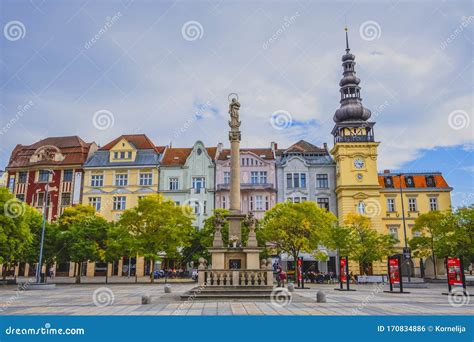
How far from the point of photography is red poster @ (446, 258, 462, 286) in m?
22.1

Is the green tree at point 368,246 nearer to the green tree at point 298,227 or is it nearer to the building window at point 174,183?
the green tree at point 298,227

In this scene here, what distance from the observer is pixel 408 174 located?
54000 mm

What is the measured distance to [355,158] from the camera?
5025cm

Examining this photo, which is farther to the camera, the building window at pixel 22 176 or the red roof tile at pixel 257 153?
the building window at pixel 22 176

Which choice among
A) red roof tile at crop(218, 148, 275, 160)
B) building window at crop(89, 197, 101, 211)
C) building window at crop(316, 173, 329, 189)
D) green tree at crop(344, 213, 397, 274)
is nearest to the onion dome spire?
building window at crop(316, 173, 329, 189)

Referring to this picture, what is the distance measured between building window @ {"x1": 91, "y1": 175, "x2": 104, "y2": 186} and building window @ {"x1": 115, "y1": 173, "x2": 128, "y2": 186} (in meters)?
1.95

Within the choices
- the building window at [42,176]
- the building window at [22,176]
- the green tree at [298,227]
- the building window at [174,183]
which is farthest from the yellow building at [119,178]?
the green tree at [298,227]

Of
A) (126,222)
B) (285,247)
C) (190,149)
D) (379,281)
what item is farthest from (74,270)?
(379,281)

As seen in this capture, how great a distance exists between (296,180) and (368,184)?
8.81 meters

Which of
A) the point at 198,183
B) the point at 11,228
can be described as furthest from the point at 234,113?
the point at 198,183

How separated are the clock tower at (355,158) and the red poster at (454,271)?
26.0 meters

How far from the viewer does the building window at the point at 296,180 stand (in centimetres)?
5228

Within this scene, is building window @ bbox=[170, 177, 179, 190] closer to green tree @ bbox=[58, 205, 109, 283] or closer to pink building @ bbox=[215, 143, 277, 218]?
pink building @ bbox=[215, 143, 277, 218]
